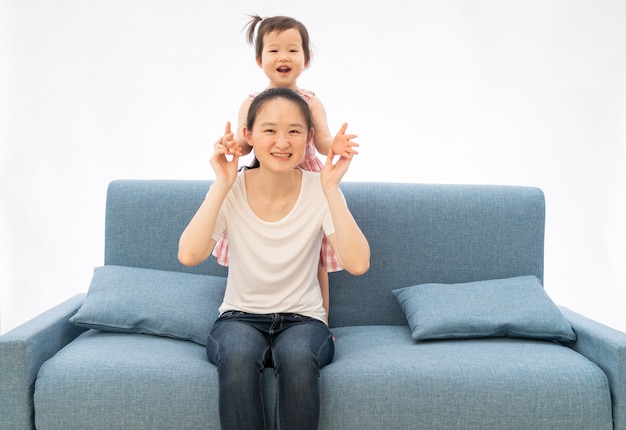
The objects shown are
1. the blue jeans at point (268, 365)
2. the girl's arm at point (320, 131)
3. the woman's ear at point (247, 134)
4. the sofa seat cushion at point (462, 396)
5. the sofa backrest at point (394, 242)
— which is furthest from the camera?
the sofa backrest at point (394, 242)

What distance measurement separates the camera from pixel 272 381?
2.03m

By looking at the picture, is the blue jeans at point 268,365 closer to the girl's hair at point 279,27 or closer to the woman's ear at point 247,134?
the woman's ear at point 247,134

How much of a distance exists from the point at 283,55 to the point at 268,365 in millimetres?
1056

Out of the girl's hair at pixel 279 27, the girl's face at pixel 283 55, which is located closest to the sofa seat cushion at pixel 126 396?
the girl's face at pixel 283 55

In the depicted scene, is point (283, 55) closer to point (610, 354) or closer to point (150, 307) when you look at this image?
point (150, 307)

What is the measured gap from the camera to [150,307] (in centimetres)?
233

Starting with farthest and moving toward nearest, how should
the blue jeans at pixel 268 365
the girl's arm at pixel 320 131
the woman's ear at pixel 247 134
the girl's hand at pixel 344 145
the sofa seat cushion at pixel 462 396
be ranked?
the girl's arm at pixel 320 131 → the woman's ear at pixel 247 134 → the girl's hand at pixel 344 145 → the sofa seat cushion at pixel 462 396 → the blue jeans at pixel 268 365

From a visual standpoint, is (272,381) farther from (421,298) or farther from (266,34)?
(266,34)

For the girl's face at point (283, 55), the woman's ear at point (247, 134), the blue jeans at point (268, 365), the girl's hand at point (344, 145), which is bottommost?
the blue jeans at point (268, 365)

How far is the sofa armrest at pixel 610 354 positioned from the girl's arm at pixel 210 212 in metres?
1.23

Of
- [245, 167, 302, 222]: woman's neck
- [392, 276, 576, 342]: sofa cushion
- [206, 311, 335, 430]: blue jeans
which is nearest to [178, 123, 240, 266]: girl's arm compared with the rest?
[245, 167, 302, 222]: woman's neck

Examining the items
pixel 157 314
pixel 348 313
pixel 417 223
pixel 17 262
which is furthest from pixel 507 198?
pixel 17 262

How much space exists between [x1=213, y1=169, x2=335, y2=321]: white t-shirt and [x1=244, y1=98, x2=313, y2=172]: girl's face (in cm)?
17

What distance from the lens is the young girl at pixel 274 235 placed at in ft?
6.82
